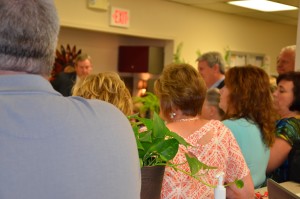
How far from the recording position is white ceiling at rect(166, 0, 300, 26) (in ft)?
23.9

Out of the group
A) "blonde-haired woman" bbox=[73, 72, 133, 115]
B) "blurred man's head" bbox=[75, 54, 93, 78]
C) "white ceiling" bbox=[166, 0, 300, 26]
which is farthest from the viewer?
"white ceiling" bbox=[166, 0, 300, 26]

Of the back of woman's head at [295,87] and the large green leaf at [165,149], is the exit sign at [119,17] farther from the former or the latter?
the large green leaf at [165,149]

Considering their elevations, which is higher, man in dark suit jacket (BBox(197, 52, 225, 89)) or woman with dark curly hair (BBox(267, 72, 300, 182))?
man in dark suit jacket (BBox(197, 52, 225, 89))

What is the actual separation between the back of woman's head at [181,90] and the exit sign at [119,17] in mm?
4398

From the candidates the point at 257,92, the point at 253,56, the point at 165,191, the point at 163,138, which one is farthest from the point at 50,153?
the point at 253,56

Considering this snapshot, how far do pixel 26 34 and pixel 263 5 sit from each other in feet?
22.2

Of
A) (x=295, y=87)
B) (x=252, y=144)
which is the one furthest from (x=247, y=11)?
(x=252, y=144)

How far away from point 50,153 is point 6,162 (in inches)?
3.3

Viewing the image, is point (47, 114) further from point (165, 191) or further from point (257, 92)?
point (257, 92)

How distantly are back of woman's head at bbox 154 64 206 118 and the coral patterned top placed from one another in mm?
124

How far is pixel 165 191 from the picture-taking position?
1934 millimetres

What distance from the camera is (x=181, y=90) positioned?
2.16 metres

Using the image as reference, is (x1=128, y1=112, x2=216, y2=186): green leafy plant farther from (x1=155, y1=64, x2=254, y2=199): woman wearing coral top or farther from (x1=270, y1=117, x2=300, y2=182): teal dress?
(x1=270, y1=117, x2=300, y2=182): teal dress

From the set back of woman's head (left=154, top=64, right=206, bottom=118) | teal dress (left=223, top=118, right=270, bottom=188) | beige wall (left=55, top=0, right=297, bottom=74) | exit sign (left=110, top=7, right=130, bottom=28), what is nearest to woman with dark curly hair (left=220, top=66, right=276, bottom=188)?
teal dress (left=223, top=118, right=270, bottom=188)
